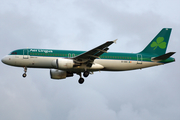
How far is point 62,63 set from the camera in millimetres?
45656

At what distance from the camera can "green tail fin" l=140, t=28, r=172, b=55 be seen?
52625 millimetres

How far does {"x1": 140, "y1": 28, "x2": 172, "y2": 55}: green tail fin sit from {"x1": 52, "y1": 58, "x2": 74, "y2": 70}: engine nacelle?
12709 millimetres

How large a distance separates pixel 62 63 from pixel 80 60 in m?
2.59

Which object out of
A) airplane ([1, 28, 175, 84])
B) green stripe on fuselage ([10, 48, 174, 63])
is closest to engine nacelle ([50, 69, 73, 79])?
airplane ([1, 28, 175, 84])

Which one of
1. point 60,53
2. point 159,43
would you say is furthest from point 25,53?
point 159,43

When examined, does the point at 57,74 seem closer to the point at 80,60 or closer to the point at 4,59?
the point at 80,60

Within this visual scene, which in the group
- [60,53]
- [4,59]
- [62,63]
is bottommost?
[62,63]

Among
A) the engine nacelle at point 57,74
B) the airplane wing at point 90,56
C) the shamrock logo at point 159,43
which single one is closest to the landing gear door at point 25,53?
the engine nacelle at point 57,74

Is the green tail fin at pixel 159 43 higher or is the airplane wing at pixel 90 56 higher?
the green tail fin at pixel 159 43

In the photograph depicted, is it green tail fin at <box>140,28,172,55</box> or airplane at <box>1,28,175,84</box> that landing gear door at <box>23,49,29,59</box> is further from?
green tail fin at <box>140,28,172,55</box>

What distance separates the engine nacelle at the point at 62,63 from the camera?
45594 millimetres

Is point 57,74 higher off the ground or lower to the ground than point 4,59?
lower

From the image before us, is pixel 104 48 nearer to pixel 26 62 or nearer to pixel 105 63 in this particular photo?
pixel 105 63

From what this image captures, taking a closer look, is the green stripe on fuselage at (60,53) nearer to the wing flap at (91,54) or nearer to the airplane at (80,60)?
the airplane at (80,60)
